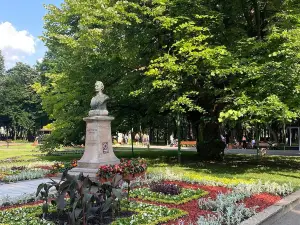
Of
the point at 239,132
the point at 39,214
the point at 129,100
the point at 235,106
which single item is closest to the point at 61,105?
the point at 129,100

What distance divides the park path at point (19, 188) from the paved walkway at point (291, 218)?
713 centimetres

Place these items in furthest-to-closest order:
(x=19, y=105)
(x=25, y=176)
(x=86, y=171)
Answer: (x=19, y=105), (x=25, y=176), (x=86, y=171)

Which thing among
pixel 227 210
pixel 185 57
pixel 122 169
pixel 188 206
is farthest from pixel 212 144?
pixel 227 210

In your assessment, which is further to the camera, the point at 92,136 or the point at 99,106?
the point at 99,106

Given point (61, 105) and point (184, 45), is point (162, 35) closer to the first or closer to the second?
point (184, 45)

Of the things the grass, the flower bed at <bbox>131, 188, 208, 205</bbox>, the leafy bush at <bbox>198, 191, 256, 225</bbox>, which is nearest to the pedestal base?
the flower bed at <bbox>131, 188, 208, 205</bbox>

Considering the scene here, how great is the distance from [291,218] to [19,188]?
28.5 ft

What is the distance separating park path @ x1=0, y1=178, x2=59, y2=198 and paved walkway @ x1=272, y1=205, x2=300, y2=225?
7.13 metres

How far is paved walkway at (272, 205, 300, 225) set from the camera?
770 centimetres

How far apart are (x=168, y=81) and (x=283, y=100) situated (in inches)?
189

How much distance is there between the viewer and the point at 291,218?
26.6 feet

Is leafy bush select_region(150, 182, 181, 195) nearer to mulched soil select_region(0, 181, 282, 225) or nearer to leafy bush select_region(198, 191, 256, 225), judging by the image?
mulched soil select_region(0, 181, 282, 225)

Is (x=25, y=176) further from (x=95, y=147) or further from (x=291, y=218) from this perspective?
(x=291, y=218)

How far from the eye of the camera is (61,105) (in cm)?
2212
